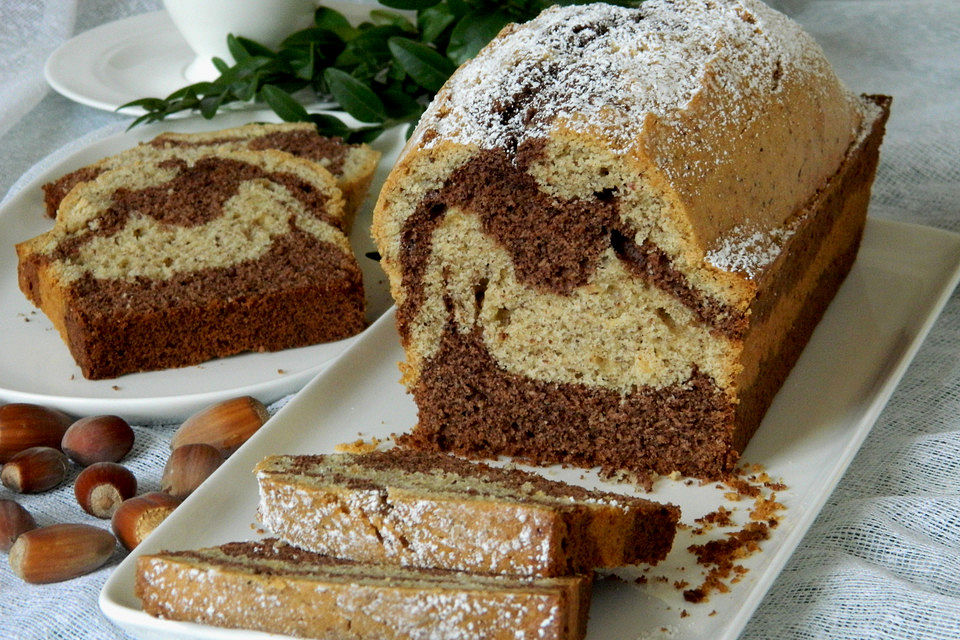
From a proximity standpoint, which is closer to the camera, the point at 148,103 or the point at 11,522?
the point at 11,522

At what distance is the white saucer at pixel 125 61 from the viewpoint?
197 inches

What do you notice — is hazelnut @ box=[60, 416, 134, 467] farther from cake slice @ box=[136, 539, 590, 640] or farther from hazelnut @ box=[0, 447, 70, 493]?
cake slice @ box=[136, 539, 590, 640]

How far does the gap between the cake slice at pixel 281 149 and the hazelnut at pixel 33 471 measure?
4.60 feet

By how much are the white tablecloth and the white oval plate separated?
0.13m

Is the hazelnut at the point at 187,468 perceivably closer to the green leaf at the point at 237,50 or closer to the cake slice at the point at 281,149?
the cake slice at the point at 281,149

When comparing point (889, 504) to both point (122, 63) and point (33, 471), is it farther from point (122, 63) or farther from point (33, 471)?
point (122, 63)

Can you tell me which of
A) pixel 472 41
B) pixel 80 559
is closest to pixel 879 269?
pixel 472 41

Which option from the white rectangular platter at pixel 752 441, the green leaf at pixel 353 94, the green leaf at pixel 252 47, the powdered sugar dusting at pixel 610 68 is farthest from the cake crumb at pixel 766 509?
the green leaf at pixel 252 47

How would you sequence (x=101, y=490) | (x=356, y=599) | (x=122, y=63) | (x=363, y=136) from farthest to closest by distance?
(x=122, y=63) < (x=363, y=136) < (x=101, y=490) < (x=356, y=599)

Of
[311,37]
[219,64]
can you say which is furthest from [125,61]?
[311,37]

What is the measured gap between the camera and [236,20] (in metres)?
4.86

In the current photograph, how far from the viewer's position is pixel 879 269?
3670 millimetres

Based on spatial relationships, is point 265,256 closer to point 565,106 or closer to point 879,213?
point 565,106

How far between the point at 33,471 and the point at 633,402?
1.48 metres
